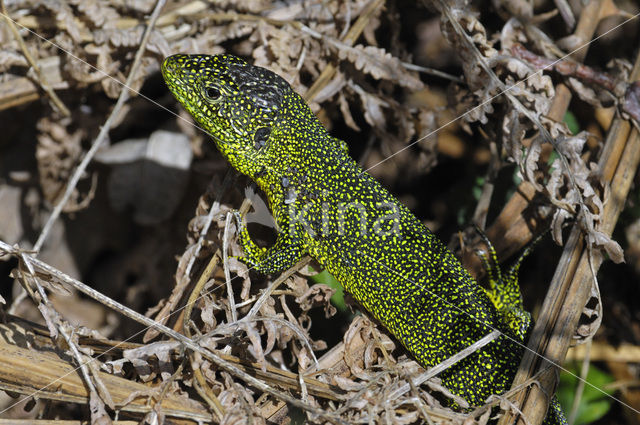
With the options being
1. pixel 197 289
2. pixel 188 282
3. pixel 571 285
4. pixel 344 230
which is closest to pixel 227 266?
pixel 197 289

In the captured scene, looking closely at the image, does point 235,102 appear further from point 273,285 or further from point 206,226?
point 273,285

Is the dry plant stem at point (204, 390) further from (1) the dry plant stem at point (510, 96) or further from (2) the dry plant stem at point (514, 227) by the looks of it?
(1) the dry plant stem at point (510, 96)

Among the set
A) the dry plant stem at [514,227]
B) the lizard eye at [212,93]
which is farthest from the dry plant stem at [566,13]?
the lizard eye at [212,93]

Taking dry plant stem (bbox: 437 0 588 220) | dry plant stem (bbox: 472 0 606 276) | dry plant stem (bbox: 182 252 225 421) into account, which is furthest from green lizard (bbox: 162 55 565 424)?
dry plant stem (bbox: 437 0 588 220)

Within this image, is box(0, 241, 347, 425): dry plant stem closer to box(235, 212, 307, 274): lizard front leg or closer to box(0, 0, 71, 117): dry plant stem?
box(235, 212, 307, 274): lizard front leg

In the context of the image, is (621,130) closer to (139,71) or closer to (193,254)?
(193,254)

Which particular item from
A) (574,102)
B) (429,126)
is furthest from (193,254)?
(574,102)

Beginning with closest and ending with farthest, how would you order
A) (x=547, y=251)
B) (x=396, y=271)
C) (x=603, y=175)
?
(x=396, y=271), (x=603, y=175), (x=547, y=251)
